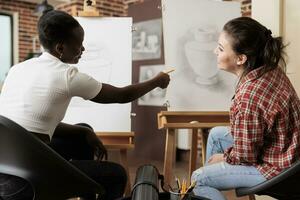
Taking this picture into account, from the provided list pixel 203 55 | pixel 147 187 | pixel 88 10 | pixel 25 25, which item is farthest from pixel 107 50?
pixel 25 25

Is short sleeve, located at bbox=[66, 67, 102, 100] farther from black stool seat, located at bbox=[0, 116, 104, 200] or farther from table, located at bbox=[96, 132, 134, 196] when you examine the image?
table, located at bbox=[96, 132, 134, 196]

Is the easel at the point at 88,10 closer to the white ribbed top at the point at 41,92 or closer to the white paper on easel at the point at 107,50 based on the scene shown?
the white paper on easel at the point at 107,50

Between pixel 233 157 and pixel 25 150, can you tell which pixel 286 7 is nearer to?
pixel 233 157

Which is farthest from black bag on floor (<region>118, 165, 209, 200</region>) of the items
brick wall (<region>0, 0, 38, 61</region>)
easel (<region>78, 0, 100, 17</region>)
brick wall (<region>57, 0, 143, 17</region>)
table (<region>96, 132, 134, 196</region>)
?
brick wall (<region>0, 0, 38, 61</region>)

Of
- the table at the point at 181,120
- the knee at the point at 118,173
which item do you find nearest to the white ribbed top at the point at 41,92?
the knee at the point at 118,173

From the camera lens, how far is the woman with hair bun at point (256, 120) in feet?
4.39

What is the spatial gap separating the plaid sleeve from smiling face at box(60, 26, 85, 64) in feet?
2.25

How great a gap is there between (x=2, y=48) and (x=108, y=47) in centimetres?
512

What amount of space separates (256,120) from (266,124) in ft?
0.15

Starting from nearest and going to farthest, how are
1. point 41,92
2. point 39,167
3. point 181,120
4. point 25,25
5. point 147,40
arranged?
point 39,167 → point 41,92 → point 181,120 → point 147,40 → point 25,25

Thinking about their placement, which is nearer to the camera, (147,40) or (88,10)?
(88,10)

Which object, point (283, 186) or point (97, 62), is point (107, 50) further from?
point (283, 186)

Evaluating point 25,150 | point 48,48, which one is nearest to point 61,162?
point 25,150

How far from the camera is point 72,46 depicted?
1.48 meters
